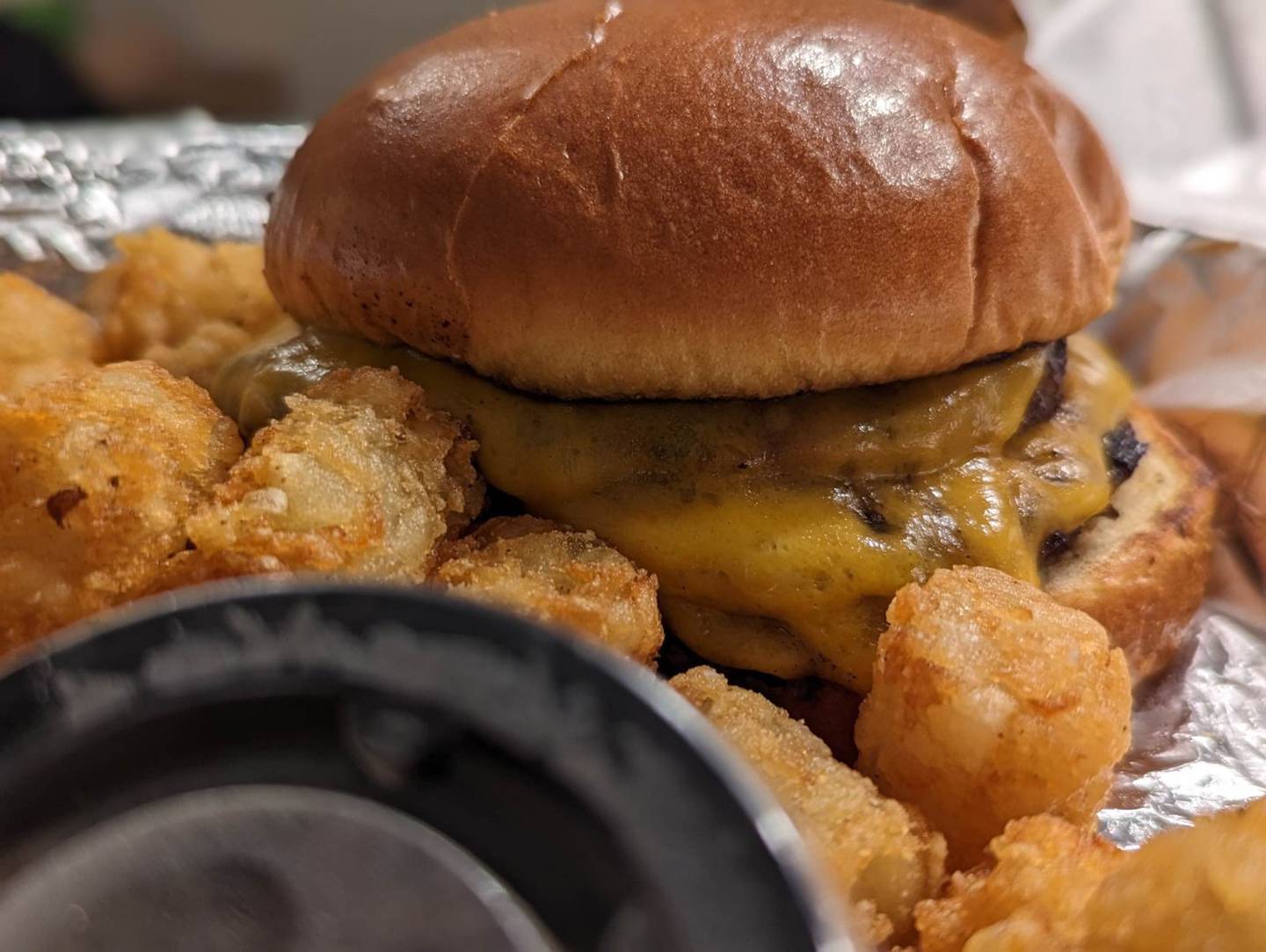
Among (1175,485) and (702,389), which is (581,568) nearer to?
(702,389)

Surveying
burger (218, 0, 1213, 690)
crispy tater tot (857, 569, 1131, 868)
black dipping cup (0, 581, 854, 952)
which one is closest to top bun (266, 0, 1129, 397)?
burger (218, 0, 1213, 690)

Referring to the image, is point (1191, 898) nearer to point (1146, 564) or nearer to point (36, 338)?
point (1146, 564)

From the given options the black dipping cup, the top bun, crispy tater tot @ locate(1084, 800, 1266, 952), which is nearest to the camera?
the black dipping cup

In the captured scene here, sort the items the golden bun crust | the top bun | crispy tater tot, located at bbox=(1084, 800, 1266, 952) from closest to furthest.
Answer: crispy tater tot, located at bbox=(1084, 800, 1266, 952) < the top bun < the golden bun crust

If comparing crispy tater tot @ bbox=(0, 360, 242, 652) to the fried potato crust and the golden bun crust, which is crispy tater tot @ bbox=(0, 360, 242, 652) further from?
the golden bun crust

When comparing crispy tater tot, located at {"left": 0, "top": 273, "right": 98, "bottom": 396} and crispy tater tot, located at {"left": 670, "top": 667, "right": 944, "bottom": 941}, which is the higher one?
crispy tater tot, located at {"left": 0, "top": 273, "right": 98, "bottom": 396}

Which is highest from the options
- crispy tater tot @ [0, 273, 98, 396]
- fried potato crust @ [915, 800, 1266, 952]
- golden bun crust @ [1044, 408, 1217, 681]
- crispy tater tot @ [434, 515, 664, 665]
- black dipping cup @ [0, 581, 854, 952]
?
black dipping cup @ [0, 581, 854, 952]

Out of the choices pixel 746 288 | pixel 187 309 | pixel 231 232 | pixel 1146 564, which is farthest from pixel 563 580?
pixel 231 232
